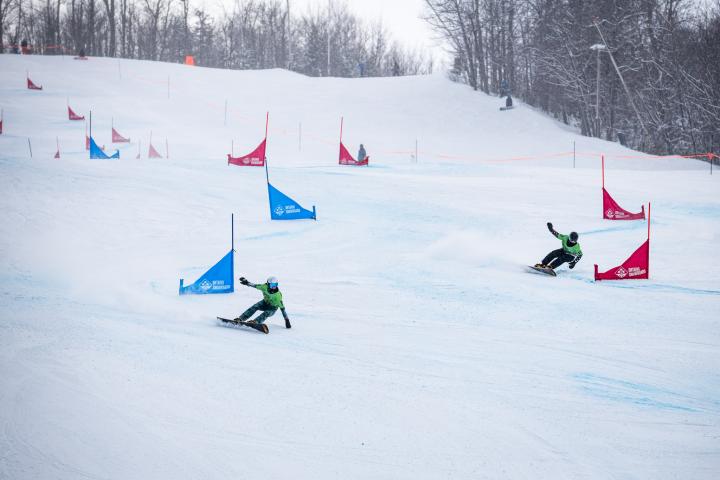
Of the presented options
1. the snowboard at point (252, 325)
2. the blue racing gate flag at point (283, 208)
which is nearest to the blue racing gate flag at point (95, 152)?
the blue racing gate flag at point (283, 208)

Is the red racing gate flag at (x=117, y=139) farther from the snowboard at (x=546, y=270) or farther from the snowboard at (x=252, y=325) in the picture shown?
the snowboard at (x=546, y=270)

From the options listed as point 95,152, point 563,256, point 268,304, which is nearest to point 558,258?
point 563,256

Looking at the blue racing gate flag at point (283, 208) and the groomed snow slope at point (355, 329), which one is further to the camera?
the blue racing gate flag at point (283, 208)

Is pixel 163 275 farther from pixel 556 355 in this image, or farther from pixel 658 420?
pixel 658 420

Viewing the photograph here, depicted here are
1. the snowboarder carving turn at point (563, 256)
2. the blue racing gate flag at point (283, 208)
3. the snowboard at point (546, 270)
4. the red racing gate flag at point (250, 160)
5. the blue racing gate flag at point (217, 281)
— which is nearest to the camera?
the blue racing gate flag at point (217, 281)

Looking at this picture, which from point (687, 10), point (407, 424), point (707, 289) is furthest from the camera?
point (687, 10)

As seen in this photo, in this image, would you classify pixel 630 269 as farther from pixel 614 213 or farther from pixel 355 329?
pixel 355 329

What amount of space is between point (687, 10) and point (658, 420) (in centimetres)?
3774

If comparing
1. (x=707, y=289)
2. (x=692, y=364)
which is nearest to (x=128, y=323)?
(x=692, y=364)

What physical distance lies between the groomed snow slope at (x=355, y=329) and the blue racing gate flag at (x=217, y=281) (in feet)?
0.80

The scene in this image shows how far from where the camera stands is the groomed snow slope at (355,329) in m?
Answer: 5.68

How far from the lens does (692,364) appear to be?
7914mm

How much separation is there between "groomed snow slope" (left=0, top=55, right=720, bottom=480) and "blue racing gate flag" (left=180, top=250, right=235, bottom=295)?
24 centimetres

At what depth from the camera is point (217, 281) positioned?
1079 cm
